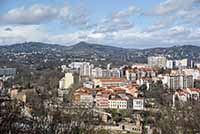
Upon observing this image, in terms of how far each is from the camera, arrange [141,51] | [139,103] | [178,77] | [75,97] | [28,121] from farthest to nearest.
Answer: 1. [141,51]
2. [178,77]
3. [75,97]
4. [139,103]
5. [28,121]

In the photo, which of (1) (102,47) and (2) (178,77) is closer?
(2) (178,77)

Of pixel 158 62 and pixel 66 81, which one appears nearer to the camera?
pixel 66 81

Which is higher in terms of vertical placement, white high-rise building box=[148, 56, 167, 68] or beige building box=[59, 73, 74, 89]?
white high-rise building box=[148, 56, 167, 68]

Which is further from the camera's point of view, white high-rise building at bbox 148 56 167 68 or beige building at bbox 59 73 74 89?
white high-rise building at bbox 148 56 167 68

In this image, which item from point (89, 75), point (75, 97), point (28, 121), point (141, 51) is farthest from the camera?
point (141, 51)

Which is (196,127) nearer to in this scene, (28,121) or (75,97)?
(28,121)

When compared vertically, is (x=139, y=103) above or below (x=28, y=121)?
below

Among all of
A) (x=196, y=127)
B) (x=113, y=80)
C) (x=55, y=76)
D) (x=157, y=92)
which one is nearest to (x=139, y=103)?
(x=157, y=92)

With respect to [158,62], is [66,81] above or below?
below

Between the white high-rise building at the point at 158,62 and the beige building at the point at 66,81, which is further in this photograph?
the white high-rise building at the point at 158,62

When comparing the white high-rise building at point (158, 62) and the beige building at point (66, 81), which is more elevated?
the white high-rise building at point (158, 62)
